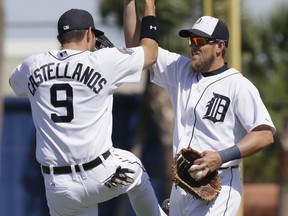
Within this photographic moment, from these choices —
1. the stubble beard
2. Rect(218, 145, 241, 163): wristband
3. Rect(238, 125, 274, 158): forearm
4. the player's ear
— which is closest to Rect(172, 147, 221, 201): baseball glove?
Rect(218, 145, 241, 163): wristband

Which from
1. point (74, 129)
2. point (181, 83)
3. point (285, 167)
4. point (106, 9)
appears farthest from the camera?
point (106, 9)

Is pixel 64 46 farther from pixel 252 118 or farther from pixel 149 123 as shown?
pixel 149 123

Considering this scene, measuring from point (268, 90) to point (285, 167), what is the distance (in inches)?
114

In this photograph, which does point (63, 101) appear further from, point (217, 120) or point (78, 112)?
point (217, 120)

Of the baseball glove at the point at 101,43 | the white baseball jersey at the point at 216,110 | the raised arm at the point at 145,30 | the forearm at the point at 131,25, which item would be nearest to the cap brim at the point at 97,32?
the baseball glove at the point at 101,43

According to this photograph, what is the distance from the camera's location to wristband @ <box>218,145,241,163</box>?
800 cm

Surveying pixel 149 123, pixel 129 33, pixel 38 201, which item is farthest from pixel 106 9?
pixel 129 33

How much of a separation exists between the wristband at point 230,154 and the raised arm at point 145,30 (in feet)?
2.85

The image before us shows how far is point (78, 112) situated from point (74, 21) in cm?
66

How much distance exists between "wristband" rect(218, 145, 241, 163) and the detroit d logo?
28cm

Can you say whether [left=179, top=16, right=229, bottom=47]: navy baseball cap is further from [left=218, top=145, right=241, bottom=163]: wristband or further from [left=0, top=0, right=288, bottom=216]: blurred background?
[left=0, top=0, right=288, bottom=216]: blurred background

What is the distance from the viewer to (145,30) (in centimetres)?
838

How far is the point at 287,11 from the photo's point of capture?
2481 cm

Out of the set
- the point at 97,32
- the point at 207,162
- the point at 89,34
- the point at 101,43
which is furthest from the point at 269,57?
the point at 207,162
